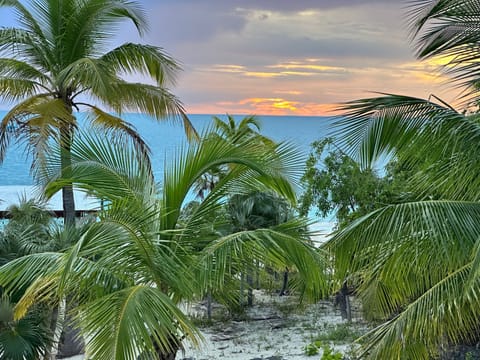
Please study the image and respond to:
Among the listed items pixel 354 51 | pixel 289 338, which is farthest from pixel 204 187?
pixel 354 51

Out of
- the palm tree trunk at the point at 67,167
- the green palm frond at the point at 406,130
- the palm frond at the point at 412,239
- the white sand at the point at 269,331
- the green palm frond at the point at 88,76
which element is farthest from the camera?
the white sand at the point at 269,331

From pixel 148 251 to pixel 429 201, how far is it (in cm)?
255

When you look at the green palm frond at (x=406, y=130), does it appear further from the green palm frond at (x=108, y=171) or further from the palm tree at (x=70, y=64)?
the palm tree at (x=70, y=64)

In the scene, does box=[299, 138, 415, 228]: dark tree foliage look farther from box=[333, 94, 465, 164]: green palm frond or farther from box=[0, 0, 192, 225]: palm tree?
box=[333, 94, 465, 164]: green palm frond

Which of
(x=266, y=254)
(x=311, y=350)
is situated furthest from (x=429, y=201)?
(x=311, y=350)

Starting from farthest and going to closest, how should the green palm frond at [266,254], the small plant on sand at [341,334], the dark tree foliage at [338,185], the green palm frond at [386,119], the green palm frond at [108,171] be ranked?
the dark tree foliage at [338,185] → the small plant on sand at [341,334] → the green palm frond at [108,171] → the green palm frond at [266,254] → the green palm frond at [386,119]

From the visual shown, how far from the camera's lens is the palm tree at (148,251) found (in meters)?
3.78

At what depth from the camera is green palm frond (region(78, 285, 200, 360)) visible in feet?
11.7

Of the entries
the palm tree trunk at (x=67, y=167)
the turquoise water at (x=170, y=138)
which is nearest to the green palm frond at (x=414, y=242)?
the turquoise water at (x=170, y=138)

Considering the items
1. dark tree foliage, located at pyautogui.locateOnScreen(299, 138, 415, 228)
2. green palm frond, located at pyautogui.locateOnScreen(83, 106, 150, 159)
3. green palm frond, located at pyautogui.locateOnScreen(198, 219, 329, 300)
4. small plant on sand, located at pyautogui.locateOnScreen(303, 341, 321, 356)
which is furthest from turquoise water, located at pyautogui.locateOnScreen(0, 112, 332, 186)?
small plant on sand, located at pyautogui.locateOnScreen(303, 341, 321, 356)


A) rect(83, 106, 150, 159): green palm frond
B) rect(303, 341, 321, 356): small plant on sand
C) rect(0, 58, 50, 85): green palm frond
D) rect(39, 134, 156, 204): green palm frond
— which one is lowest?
rect(303, 341, 321, 356): small plant on sand

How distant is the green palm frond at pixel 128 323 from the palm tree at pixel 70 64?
509cm

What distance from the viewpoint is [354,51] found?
576 inches

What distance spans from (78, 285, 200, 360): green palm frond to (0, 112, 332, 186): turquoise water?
169 centimetres
